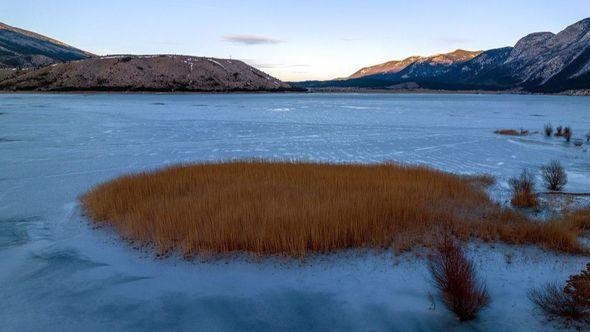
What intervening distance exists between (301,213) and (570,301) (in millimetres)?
4871

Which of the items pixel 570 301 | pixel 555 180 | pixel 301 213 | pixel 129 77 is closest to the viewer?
pixel 570 301

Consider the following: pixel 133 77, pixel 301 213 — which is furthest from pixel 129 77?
pixel 301 213

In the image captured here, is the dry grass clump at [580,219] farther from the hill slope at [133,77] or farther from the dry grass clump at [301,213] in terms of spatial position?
the hill slope at [133,77]

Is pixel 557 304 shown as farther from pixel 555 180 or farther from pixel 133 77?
pixel 133 77

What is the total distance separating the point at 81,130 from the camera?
3219 cm

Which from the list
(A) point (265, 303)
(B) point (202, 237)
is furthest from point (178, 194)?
(A) point (265, 303)

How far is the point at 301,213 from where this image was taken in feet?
30.2

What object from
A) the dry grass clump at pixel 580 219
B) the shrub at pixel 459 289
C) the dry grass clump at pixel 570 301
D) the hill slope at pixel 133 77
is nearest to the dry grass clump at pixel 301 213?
the dry grass clump at pixel 580 219

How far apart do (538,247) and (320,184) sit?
5688 millimetres

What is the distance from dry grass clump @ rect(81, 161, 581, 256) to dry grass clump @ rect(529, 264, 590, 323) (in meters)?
2.34

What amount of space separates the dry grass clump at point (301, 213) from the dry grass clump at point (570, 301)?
2343mm

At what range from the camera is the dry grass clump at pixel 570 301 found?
228 inches

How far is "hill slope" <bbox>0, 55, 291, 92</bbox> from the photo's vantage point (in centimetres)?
14950

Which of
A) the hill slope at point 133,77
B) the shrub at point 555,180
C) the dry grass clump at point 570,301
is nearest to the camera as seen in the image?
the dry grass clump at point 570,301
